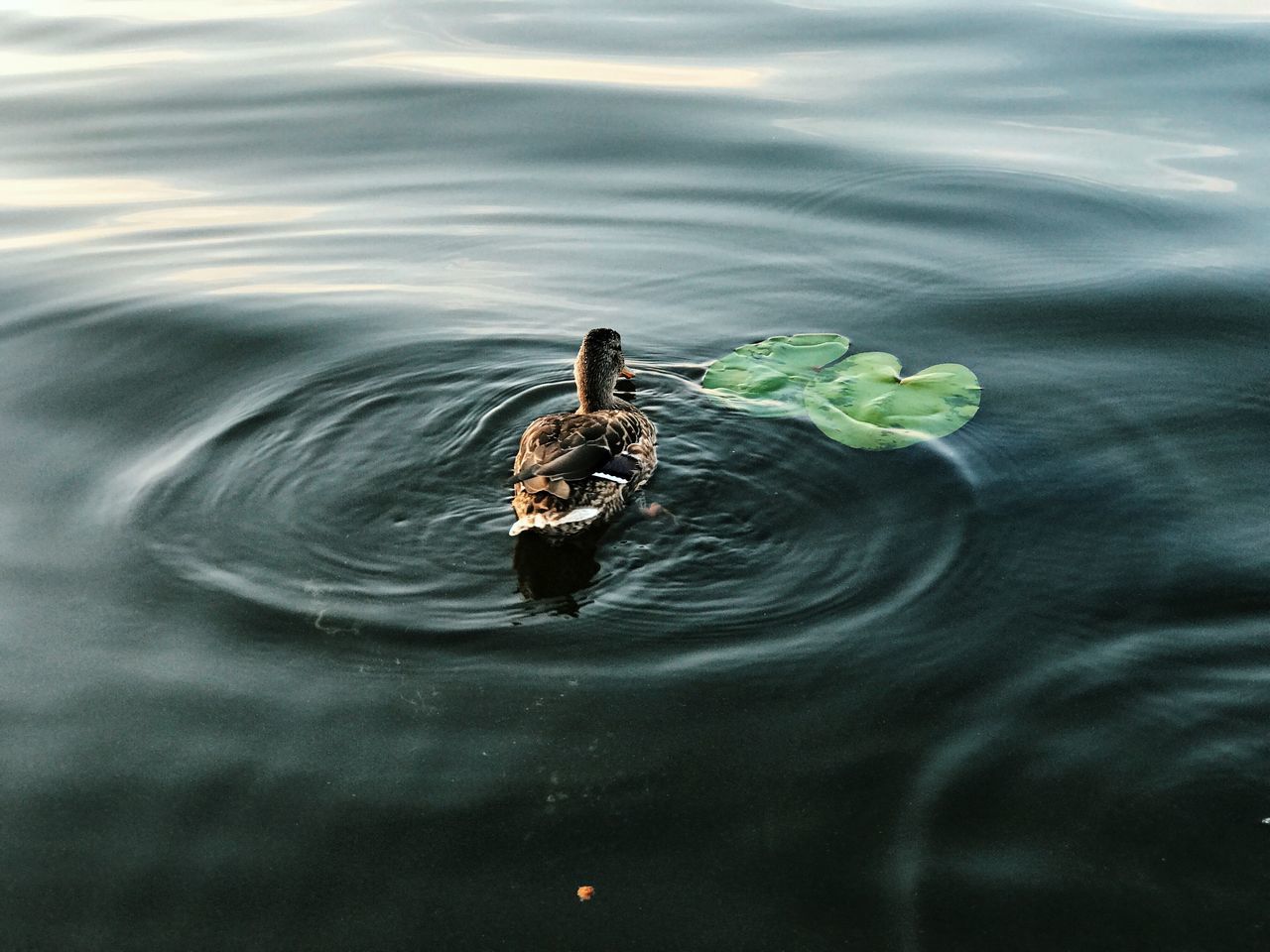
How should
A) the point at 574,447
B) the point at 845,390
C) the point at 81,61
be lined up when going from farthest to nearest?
the point at 81,61
the point at 845,390
the point at 574,447

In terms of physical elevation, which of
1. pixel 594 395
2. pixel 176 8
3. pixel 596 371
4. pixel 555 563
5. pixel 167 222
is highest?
pixel 176 8

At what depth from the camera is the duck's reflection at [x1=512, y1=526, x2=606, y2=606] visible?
5.91m

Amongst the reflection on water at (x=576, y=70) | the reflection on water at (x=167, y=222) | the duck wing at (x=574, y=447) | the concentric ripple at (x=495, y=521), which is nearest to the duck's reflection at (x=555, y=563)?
the concentric ripple at (x=495, y=521)

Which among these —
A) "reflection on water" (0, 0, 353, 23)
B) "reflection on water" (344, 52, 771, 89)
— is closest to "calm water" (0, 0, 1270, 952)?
"reflection on water" (344, 52, 771, 89)

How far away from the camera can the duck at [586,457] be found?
250 inches

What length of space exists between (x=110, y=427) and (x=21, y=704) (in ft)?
8.22

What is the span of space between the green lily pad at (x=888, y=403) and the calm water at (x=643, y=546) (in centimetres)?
15

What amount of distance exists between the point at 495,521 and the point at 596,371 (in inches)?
55.4

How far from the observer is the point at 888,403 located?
7.23 metres

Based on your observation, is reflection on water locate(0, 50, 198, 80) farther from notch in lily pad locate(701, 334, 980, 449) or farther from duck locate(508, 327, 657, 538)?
notch in lily pad locate(701, 334, 980, 449)

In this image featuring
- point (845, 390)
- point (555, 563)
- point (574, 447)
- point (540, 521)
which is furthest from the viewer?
point (845, 390)

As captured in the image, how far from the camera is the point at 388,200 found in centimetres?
1083

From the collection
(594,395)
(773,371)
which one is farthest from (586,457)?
(773,371)

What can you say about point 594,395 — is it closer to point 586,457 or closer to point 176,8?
point 586,457
